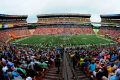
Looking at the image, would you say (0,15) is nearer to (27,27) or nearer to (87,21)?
(27,27)

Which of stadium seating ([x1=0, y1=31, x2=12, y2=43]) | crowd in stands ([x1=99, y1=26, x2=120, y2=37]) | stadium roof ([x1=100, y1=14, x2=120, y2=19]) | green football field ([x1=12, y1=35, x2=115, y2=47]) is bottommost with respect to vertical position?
green football field ([x1=12, y1=35, x2=115, y2=47])

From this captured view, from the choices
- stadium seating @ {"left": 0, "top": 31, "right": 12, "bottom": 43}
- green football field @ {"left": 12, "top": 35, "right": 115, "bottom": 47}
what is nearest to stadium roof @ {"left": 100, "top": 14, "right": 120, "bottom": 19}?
green football field @ {"left": 12, "top": 35, "right": 115, "bottom": 47}

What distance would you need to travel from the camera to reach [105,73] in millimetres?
13750

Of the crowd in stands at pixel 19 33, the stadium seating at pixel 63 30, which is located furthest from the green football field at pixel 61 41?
the stadium seating at pixel 63 30

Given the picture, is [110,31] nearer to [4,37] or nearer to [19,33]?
[19,33]

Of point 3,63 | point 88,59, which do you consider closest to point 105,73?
point 3,63

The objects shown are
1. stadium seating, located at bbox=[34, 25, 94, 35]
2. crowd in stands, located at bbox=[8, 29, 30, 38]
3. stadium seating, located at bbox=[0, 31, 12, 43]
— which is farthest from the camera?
stadium seating, located at bbox=[34, 25, 94, 35]

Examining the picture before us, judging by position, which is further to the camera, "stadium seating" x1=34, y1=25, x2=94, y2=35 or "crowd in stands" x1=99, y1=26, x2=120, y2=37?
"stadium seating" x1=34, y1=25, x2=94, y2=35

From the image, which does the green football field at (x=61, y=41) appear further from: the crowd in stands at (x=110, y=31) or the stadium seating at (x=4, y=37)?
the crowd in stands at (x=110, y=31)

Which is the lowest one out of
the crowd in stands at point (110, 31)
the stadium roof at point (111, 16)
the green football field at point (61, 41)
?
the green football field at point (61, 41)

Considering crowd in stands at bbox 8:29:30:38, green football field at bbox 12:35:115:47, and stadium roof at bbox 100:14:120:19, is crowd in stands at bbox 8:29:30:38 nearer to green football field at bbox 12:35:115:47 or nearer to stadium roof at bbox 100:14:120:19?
green football field at bbox 12:35:115:47

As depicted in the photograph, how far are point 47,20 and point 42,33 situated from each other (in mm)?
19138

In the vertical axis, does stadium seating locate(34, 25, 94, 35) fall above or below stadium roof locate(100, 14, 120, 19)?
below

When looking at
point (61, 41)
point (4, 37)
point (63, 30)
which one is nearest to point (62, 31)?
point (63, 30)
